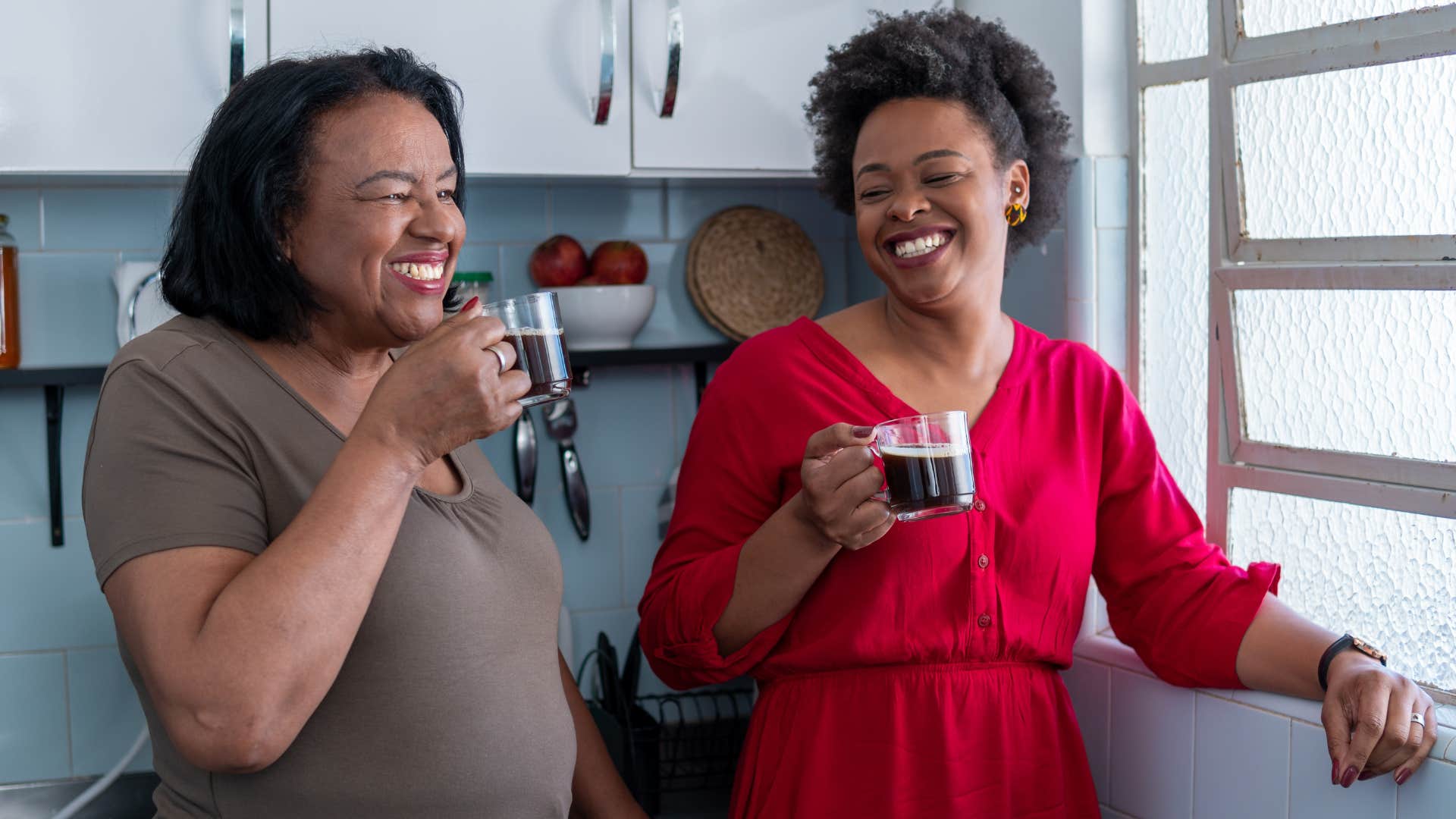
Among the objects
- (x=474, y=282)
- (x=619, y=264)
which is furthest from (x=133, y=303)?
(x=619, y=264)

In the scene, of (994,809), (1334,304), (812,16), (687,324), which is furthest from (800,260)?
(994,809)

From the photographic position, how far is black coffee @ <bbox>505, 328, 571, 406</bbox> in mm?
1086

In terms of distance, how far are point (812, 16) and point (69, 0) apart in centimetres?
107

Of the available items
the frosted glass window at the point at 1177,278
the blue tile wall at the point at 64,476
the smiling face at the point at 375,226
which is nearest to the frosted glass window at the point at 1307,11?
the frosted glass window at the point at 1177,278

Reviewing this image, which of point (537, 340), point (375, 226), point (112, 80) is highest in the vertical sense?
point (112, 80)

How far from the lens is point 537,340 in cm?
110

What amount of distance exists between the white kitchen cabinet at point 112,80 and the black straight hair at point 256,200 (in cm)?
60

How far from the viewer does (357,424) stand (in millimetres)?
972

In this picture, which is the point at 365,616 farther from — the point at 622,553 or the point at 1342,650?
the point at 622,553

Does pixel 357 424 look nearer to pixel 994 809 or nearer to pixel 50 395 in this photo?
pixel 994 809

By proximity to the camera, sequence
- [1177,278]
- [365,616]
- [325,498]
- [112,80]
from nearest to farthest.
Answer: [325,498] < [365,616] < [112,80] < [1177,278]

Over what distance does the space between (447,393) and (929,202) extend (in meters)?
0.69

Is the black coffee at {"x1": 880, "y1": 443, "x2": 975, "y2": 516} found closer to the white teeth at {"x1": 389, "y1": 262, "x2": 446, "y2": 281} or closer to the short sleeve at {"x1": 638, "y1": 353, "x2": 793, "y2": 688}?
the short sleeve at {"x1": 638, "y1": 353, "x2": 793, "y2": 688}

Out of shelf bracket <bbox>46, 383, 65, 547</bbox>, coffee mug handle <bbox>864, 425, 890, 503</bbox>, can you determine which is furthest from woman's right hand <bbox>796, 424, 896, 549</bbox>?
shelf bracket <bbox>46, 383, 65, 547</bbox>
